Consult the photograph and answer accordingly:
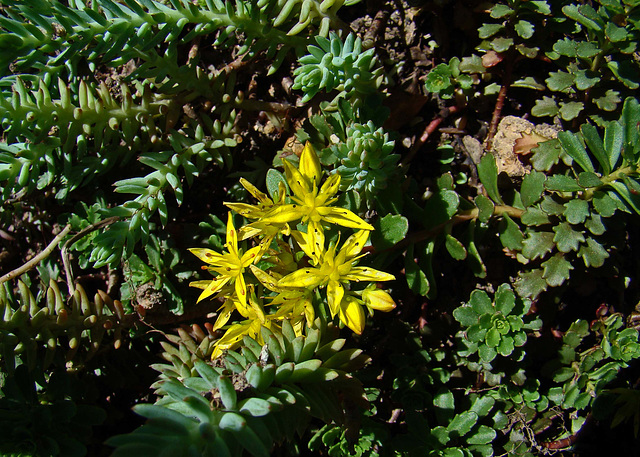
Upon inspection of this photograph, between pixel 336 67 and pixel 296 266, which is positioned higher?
pixel 336 67

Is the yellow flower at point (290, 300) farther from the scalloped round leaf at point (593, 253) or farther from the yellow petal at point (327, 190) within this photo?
the scalloped round leaf at point (593, 253)

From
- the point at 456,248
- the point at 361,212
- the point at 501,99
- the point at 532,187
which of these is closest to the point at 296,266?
the point at 361,212

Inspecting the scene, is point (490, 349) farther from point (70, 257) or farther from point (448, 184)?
point (70, 257)

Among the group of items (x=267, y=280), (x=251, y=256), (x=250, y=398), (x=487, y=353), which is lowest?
(x=487, y=353)

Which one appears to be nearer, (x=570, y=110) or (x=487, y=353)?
(x=487, y=353)

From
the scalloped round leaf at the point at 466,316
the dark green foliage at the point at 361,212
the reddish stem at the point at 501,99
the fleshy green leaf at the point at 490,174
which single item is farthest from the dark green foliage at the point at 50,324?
the reddish stem at the point at 501,99

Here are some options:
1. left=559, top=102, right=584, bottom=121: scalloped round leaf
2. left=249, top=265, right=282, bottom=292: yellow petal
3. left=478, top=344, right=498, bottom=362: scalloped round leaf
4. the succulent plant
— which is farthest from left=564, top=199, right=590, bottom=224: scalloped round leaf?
left=249, top=265, right=282, bottom=292: yellow petal

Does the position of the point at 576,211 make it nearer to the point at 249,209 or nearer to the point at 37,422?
the point at 249,209
